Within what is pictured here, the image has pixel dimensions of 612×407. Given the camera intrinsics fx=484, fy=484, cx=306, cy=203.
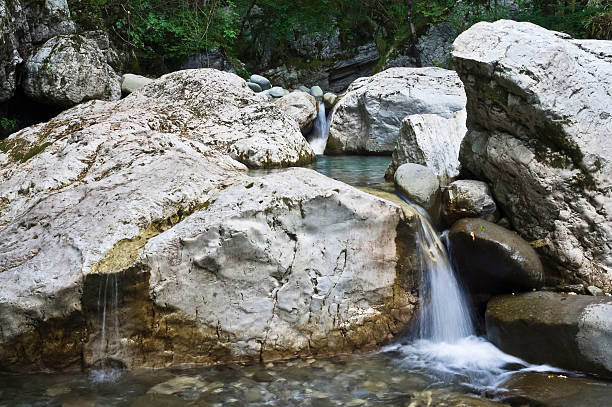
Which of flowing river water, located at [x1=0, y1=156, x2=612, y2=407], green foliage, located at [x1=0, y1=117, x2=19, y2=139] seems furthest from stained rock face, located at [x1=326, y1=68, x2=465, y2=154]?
flowing river water, located at [x1=0, y1=156, x2=612, y2=407]

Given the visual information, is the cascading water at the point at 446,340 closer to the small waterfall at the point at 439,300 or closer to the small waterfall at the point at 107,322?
the small waterfall at the point at 439,300

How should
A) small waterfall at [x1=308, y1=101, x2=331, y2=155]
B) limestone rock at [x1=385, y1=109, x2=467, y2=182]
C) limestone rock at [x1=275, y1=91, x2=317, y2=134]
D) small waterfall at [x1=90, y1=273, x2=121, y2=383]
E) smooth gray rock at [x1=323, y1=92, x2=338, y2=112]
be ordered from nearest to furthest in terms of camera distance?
small waterfall at [x1=90, y1=273, x2=121, y2=383] → limestone rock at [x1=385, y1=109, x2=467, y2=182] → limestone rock at [x1=275, y1=91, x2=317, y2=134] → small waterfall at [x1=308, y1=101, x2=331, y2=155] → smooth gray rock at [x1=323, y1=92, x2=338, y2=112]

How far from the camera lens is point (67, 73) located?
27.3 ft

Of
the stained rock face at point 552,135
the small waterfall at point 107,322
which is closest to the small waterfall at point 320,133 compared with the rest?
the stained rock face at point 552,135

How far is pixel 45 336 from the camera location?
2998 mm

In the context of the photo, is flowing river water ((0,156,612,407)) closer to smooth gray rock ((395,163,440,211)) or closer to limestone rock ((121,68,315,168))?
smooth gray rock ((395,163,440,211))

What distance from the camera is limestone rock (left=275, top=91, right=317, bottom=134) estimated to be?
9492mm

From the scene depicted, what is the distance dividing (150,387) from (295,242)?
1297mm

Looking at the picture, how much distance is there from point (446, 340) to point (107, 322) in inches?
95.9

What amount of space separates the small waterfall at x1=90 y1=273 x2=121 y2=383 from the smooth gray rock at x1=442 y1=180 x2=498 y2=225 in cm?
296

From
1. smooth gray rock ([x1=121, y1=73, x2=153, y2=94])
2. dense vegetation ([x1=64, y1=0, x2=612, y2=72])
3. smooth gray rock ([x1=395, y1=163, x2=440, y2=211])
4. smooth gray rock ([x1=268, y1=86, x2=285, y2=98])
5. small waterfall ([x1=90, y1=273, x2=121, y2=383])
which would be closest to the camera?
small waterfall ([x1=90, y1=273, x2=121, y2=383])

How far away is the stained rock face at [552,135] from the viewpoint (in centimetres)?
380

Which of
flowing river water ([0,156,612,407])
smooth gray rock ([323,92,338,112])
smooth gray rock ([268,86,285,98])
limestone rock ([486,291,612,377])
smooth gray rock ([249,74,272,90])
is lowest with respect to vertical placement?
flowing river water ([0,156,612,407])

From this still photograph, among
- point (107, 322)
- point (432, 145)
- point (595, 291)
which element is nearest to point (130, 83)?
point (432, 145)
